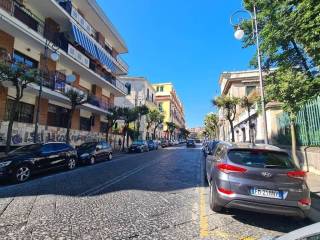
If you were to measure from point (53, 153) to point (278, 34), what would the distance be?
11606 mm

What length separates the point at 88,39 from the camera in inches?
1006

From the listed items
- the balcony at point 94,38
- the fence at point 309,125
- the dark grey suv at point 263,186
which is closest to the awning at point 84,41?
the balcony at point 94,38

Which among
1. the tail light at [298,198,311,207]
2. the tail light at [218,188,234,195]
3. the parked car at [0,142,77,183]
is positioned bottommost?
the tail light at [298,198,311,207]

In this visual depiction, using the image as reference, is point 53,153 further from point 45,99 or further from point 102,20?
point 102,20

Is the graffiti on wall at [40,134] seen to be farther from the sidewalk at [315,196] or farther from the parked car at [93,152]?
the sidewalk at [315,196]

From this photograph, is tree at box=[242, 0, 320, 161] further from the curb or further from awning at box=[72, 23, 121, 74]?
awning at box=[72, 23, 121, 74]

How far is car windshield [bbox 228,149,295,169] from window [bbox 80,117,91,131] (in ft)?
81.0

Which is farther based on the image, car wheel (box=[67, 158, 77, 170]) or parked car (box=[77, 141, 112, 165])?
parked car (box=[77, 141, 112, 165])

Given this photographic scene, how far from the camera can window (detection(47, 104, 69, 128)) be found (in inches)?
896

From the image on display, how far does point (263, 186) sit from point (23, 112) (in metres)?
19.0

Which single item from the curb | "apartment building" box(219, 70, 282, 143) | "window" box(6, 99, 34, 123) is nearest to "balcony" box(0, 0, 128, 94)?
"window" box(6, 99, 34, 123)

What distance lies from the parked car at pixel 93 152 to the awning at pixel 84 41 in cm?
1011

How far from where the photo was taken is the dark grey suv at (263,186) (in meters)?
4.96

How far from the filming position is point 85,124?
29266 millimetres
